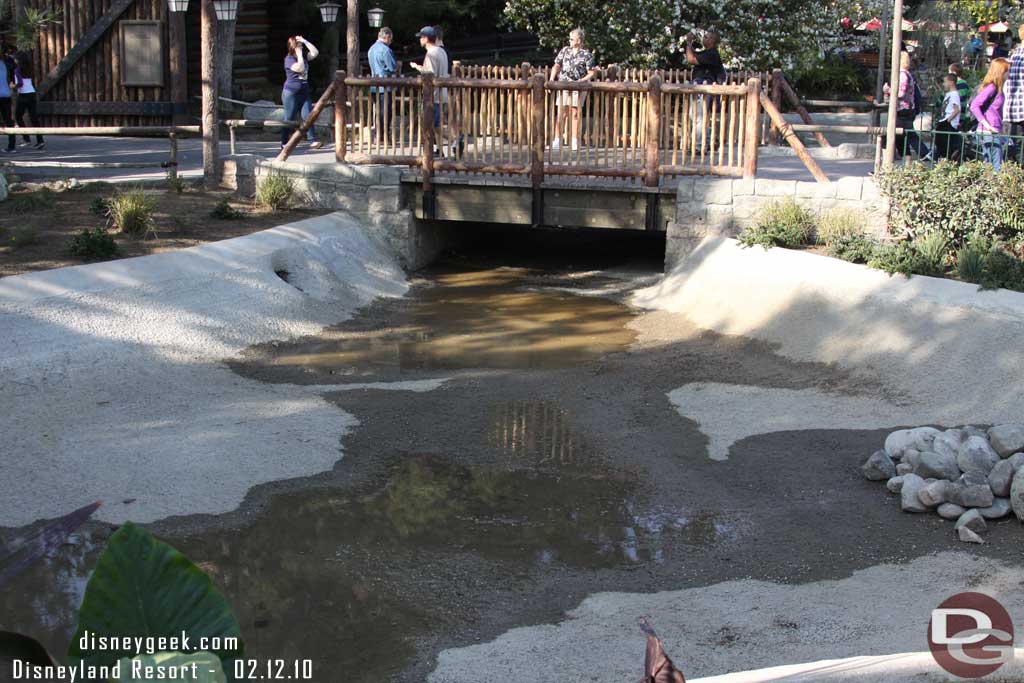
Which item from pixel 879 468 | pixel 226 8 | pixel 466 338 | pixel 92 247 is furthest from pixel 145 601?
pixel 226 8

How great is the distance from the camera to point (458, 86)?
43.8 feet

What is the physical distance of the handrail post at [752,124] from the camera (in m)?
12.5

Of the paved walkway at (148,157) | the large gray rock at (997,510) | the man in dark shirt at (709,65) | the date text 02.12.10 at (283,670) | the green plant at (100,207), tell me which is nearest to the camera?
the date text 02.12.10 at (283,670)

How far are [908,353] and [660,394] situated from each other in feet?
6.49

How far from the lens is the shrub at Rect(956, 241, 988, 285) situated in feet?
32.2

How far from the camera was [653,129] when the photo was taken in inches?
507

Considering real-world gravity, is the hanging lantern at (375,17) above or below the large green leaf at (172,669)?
above

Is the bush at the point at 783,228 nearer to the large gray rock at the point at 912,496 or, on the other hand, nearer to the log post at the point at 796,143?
the log post at the point at 796,143

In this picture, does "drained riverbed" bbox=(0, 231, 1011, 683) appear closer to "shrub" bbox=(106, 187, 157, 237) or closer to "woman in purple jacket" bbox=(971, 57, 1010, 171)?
"shrub" bbox=(106, 187, 157, 237)

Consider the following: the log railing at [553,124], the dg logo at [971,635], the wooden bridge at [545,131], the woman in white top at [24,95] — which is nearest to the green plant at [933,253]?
the wooden bridge at [545,131]

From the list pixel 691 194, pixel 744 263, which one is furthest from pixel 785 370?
pixel 691 194

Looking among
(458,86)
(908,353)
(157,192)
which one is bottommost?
(908,353)

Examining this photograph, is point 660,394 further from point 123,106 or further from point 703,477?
point 123,106

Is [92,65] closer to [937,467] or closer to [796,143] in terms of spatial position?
[796,143]
